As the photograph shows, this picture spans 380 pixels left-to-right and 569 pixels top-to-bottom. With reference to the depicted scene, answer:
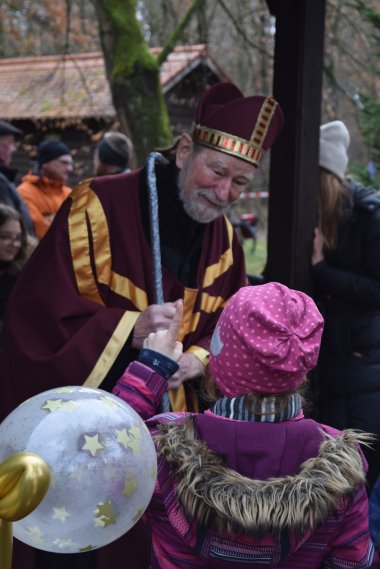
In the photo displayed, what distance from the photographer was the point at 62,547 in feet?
3.66

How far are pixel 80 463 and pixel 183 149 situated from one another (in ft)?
6.28

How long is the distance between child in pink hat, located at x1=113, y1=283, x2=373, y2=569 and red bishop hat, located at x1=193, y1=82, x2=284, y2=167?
117 cm

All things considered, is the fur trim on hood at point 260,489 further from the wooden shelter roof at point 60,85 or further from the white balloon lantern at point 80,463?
the wooden shelter roof at point 60,85

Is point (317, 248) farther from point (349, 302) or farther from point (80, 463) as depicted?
point (80, 463)

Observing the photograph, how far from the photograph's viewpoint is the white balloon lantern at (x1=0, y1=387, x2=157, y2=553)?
3.44 ft

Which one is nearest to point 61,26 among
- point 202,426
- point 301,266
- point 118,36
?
point 118,36

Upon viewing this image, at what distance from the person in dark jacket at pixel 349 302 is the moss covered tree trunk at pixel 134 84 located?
13.5 feet

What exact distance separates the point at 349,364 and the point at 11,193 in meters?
2.81

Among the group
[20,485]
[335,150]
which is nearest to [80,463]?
[20,485]

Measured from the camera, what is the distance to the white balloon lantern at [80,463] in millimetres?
1050

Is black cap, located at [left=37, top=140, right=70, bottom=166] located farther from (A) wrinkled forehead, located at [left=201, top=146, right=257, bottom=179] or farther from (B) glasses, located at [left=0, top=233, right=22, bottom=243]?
(A) wrinkled forehead, located at [left=201, top=146, right=257, bottom=179]

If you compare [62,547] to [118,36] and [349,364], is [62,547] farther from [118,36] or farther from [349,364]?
[118,36]

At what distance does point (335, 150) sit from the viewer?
11.5ft

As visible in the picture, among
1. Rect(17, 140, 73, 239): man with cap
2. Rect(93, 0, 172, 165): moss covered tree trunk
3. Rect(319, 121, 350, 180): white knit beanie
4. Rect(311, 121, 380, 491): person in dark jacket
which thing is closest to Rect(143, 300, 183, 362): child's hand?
Rect(311, 121, 380, 491): person in dark jacket
